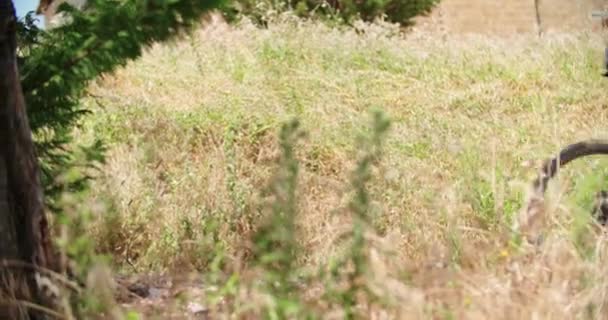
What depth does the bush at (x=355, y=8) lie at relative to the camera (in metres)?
14.7

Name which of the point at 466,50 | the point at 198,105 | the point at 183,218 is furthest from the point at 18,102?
the point at 466,50

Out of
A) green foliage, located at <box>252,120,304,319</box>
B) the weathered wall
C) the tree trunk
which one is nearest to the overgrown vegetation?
green foliage, located at <box>252,120,304,319</box>

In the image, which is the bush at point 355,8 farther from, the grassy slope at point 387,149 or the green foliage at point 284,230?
the green foliage at point 284,230

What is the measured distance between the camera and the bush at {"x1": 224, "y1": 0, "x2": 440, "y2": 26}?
1468 cm

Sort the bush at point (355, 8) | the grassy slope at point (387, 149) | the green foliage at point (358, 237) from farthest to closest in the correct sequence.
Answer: the bush at point (355, 8) < the grassy slope at point (387, 149) < the green foliage at point (358, 237)

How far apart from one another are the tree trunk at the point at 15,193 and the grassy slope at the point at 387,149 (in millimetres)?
540

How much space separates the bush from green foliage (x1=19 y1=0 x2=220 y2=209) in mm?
10023

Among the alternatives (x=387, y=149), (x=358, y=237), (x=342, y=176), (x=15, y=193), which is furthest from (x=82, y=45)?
(x=387, y=149)

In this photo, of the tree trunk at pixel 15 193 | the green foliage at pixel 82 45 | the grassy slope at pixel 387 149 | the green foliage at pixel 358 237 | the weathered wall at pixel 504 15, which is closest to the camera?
the green foliage at pixel 358 237

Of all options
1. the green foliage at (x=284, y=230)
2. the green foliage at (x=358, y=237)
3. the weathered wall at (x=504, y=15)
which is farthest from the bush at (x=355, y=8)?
the green foliage at (x=358, y=237)

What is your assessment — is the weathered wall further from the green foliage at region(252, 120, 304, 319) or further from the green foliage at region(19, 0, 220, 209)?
the green foliage at region(252, 120, 304, 319)

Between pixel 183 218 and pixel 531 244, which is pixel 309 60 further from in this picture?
pixel 531 244

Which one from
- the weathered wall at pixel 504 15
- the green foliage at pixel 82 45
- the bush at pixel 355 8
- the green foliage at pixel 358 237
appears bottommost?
the weathered wall at pixel 504 15

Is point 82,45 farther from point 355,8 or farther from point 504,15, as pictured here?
point 504,15
